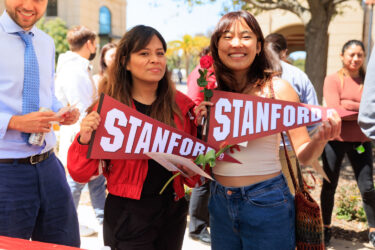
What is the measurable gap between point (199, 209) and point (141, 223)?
206 centimetres

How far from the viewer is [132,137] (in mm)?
1966

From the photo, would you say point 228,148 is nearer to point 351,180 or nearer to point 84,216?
point 84,216

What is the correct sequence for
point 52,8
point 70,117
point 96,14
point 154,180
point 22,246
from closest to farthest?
1. point 22,246
2. point 154,180
3. point 70,117
4. point 52,8
5. point 96,14

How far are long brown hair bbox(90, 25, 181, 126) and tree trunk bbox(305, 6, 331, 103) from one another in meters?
5.84

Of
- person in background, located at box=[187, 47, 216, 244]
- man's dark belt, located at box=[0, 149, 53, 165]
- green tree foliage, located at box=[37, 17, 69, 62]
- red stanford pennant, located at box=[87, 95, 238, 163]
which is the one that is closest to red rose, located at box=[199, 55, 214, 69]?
red stanford pennant, located at box=[87, 95, 238, 163]

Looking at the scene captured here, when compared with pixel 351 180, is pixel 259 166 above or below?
above

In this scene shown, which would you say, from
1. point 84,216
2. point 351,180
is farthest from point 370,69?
point 351,180

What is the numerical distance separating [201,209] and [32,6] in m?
2.67

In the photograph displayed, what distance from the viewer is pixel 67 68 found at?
402 cm

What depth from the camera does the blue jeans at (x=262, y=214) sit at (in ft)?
5.97

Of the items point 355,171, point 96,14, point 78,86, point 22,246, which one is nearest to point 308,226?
point 22,246

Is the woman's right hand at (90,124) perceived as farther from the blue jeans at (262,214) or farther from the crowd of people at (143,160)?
the blue jeans at (262,214)

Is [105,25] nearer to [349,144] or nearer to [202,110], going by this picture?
[349,144]

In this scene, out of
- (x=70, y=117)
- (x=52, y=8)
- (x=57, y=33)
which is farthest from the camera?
(x=52, y=8)
